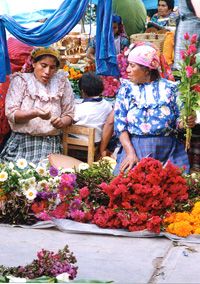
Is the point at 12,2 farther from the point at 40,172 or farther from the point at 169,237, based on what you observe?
the point at 169,237

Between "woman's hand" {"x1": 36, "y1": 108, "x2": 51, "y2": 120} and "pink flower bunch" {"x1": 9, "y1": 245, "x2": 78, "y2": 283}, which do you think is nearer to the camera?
"pink flower bunch" {"x1": 9, "y1": 245, "x2": 78, "y2": 283}

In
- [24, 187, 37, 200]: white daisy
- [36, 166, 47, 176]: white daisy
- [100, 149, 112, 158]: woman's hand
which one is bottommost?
[100, 149, 112, 158]: woman's hand

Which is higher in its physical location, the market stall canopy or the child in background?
the market stall canopy

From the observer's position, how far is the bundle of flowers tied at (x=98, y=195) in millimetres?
5969

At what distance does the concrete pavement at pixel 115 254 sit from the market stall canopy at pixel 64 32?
233 centimetres

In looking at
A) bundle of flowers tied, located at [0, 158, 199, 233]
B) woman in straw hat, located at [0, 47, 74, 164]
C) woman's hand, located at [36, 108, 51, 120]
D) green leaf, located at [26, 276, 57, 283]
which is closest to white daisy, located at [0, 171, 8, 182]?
bundle of flowers tied, located at [0, 158, 199, 233]

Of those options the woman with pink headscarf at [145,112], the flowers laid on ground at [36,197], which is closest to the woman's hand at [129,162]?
the woman with pink headscarf at [145,112]

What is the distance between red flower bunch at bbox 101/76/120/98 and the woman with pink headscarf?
239 cm

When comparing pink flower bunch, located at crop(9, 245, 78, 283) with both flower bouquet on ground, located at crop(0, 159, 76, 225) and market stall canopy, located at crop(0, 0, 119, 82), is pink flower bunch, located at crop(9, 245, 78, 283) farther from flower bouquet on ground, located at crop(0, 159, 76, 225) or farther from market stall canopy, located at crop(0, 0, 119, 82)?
market stall canopy, located at crop(0, 0, 119, 82)

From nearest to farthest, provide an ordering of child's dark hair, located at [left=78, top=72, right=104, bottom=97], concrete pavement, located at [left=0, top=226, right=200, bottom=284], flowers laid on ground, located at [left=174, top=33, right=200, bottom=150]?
1. concrete pavement, located at [left=0, top=226, right=200, bottom=284]
2. flowers laid on ground, located at [left=174, top=33, right=200, bottom=150]
3. child's dark hair, located at [left=78, top=72, right=104, bottom=97]

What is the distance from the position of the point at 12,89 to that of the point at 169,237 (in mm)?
2615

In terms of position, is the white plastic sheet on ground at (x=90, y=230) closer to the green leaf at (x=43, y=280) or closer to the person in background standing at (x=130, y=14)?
the green leaf at (x=43, y=280)

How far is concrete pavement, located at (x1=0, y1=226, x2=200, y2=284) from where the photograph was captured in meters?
5.04

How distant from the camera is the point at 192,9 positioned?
7766 millimetres
